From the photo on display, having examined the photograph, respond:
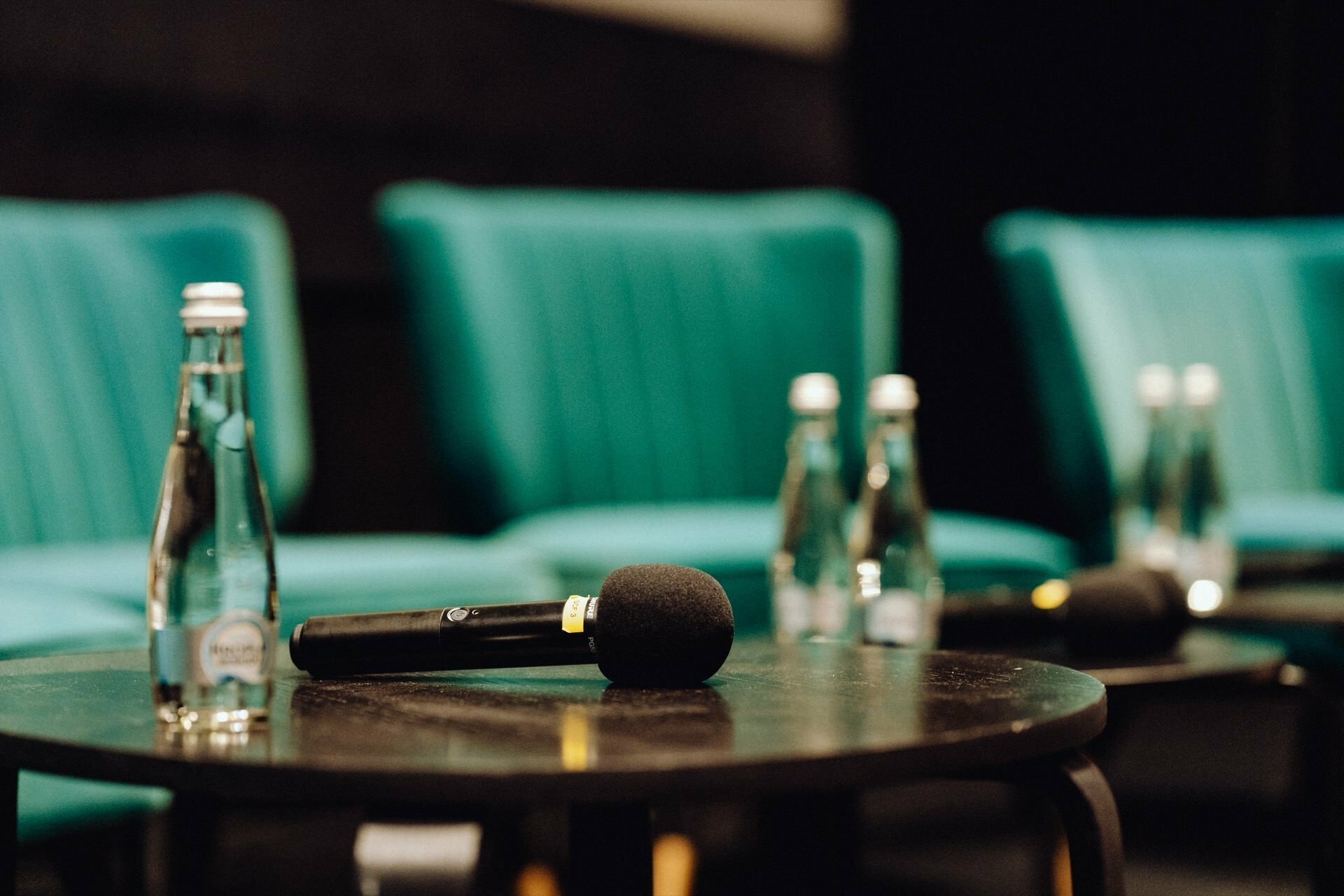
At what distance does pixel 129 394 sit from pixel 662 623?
1.45 metres

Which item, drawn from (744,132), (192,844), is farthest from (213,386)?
(744,132)

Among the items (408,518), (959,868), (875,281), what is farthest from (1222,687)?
(408,518)

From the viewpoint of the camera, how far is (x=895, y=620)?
3.81 feet

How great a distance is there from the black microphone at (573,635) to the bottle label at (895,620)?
426 millimetres

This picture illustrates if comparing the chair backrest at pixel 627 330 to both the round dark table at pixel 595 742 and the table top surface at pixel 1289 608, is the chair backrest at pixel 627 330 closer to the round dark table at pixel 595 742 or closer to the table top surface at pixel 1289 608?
the table top surface at pixel 1289 608

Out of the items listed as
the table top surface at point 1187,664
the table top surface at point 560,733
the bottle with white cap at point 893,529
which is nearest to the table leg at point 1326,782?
the table top surface at point 1187,664

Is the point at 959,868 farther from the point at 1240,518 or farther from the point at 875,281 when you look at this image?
the point at 875,281

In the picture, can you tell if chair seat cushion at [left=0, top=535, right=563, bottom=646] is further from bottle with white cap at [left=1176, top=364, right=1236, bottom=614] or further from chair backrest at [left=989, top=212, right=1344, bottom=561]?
chair backrest at [left=989, top=212, right=1344, bottom=561]

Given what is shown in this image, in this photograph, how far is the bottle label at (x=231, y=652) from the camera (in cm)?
65

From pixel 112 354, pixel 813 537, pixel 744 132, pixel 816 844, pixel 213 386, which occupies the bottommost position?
pixel 816 844

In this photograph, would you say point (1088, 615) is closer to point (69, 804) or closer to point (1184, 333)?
point (69, 804)

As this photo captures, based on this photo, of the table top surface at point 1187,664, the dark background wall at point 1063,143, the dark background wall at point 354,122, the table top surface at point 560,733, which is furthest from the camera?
the dark background wall at point 1063,143

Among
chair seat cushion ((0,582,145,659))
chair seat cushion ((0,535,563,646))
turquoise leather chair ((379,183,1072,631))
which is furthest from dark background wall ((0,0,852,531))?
chair seat cushion ((0,582,145,659))

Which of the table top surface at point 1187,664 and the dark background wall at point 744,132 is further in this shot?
the dark background wall at point 744,132
